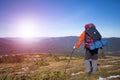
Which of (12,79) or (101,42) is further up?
(101,42)

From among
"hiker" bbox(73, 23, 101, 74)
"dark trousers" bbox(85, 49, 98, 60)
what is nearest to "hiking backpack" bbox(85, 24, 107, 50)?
"hiker" bbox(73, 23, 101, 74)

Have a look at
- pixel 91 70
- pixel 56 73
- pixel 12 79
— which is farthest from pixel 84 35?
pixel 12 79

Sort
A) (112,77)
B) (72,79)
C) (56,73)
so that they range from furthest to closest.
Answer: (56,73)
(72,79)
(112,77)

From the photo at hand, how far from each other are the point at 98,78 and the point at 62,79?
8.72 ft

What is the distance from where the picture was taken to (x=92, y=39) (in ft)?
41.2

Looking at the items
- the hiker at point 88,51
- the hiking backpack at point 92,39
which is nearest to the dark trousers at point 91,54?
the hiker at point 88,51

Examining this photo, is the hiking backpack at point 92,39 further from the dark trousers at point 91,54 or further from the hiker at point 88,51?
the dark trousers at point 91,54

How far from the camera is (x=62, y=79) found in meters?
13.8

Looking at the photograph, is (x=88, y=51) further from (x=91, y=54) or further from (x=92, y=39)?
(x=92, y=39)

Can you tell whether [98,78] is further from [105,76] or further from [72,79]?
[72,79]

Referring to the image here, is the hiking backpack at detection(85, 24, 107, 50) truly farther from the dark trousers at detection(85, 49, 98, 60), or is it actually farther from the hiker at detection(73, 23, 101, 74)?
the dark trousers at detection(85, 49, 98, 60)

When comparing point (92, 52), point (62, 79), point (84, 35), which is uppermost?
point (84, 35)

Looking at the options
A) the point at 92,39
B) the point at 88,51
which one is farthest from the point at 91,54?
the point at 92,39

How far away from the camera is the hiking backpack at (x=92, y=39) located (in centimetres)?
1234
